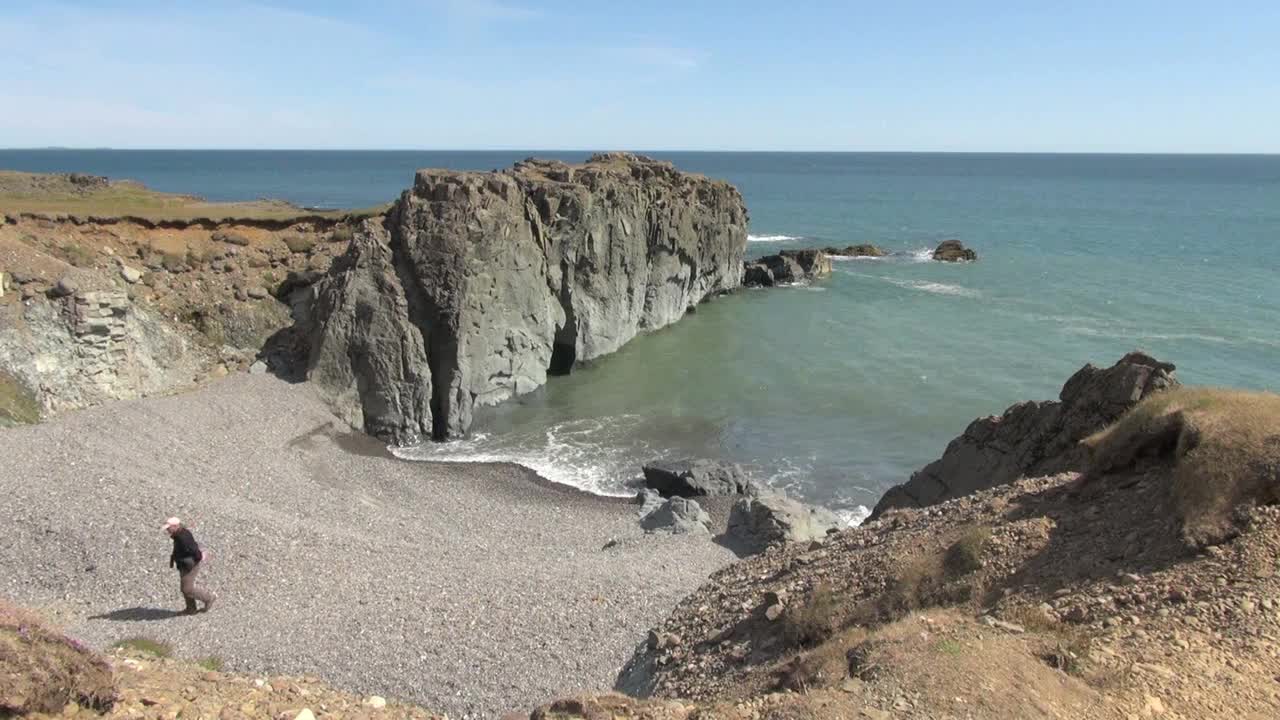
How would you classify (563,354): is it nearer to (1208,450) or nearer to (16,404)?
(16,404)

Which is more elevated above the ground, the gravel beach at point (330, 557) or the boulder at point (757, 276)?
the boulder at point (757, 276)

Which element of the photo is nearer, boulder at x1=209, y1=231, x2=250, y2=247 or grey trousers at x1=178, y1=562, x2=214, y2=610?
grey trousers at x1=178, y1=562, x2=214, y2=610

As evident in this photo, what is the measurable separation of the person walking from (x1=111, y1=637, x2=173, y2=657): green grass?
186 centimetres

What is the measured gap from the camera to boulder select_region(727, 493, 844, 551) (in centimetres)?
2542

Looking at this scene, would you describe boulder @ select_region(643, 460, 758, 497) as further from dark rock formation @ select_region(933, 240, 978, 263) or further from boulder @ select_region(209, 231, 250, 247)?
dark rock formation @ select_region(933, 240, 978, 263)

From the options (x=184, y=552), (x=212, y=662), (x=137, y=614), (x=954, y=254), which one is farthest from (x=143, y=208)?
(x=954, y=254)

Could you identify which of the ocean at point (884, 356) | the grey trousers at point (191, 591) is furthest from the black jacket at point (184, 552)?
the ocean at point (884, 356)

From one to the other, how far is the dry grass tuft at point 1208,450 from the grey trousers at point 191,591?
18.7 m

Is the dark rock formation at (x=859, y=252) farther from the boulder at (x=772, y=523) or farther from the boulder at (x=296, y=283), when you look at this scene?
the boulder at (x=772, y=523)

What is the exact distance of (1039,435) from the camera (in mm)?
21891

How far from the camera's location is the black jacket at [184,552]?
17.6 metres

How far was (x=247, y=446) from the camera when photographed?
3062 cm

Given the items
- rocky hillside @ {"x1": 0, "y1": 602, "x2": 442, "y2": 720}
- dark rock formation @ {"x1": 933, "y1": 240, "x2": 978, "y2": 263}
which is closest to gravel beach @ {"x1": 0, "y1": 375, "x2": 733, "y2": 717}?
rocky hillside @ {"x1": 0, "y1": 602, "x2": 442, "y2": 720}

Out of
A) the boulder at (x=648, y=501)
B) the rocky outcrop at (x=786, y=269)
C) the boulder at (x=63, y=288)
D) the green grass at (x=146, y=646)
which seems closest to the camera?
the green grass at (x=146, y=646)
